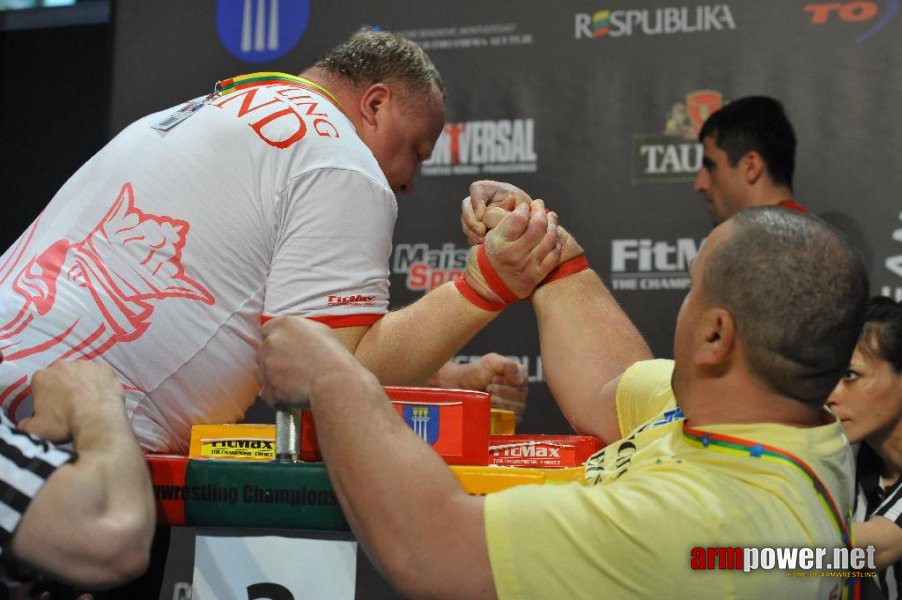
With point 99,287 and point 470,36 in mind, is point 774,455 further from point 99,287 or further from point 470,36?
point 470,36

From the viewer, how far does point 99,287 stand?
154 centimetres

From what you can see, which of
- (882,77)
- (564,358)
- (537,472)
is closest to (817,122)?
(882,77)

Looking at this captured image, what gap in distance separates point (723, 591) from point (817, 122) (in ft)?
8.86

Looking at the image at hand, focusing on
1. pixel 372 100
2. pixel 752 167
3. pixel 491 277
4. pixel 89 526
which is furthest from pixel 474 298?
pixel 752 167

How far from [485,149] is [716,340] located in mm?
2576

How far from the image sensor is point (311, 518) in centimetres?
119

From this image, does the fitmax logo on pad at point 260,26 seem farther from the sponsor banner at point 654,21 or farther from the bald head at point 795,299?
A: the bald head at point 795,299

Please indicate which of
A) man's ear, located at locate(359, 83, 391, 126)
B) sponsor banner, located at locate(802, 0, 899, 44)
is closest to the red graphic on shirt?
man's ear, located at locate(359, 83, 391, 126)

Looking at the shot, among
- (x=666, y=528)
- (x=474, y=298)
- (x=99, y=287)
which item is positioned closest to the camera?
(x=666, y=528)

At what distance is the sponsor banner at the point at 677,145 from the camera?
3.54 metres

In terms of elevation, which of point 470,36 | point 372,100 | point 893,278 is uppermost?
point 470,36

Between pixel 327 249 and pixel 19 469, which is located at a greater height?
pixel 327 249

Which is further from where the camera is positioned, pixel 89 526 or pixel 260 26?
pixel 260 26

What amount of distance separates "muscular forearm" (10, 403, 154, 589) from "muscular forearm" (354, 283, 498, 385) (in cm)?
56
